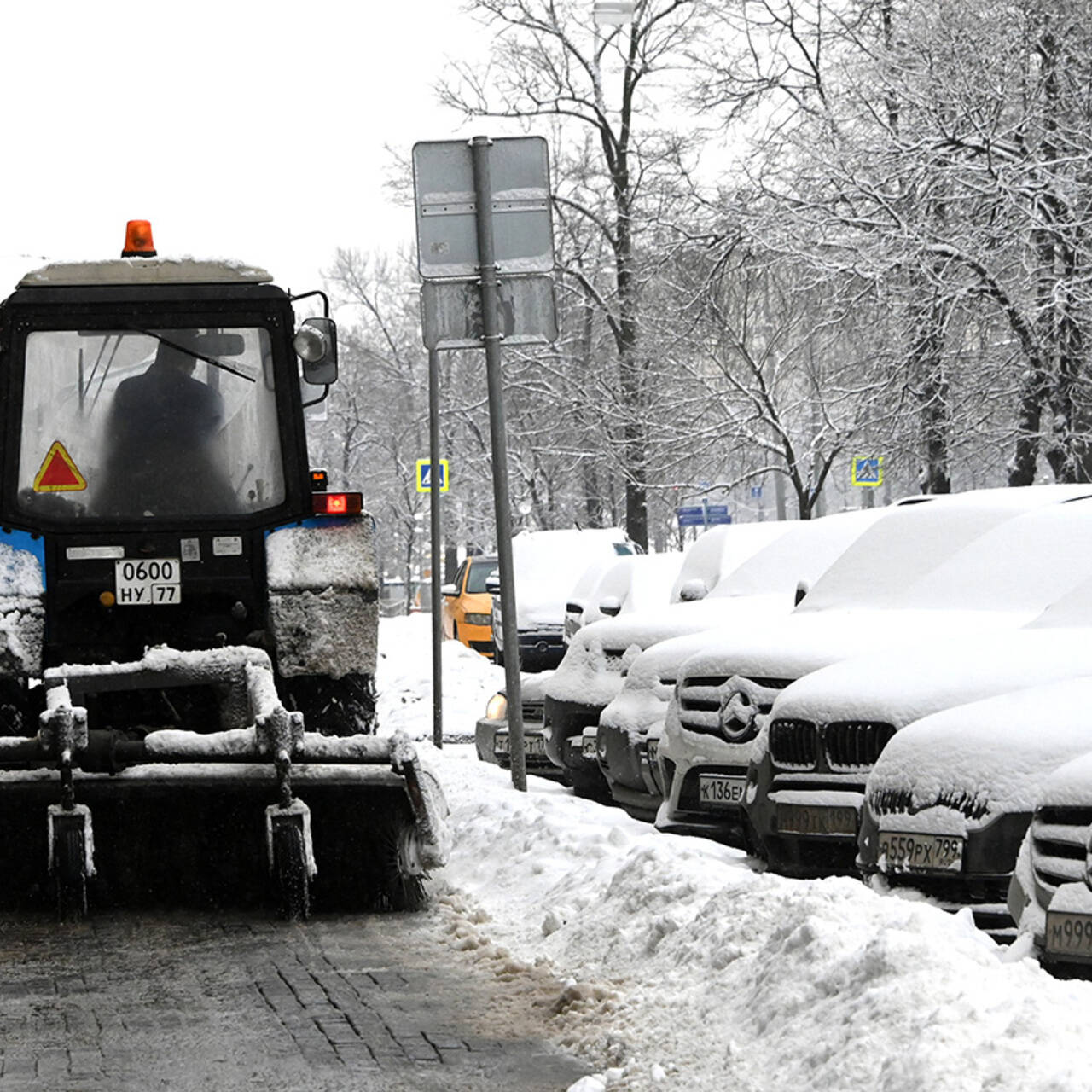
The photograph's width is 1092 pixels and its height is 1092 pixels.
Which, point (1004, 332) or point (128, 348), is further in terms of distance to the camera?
point (1004, 332)

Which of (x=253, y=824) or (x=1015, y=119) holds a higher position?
(x=1015, y=119)

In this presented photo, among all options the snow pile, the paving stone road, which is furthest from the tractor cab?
the snow pile

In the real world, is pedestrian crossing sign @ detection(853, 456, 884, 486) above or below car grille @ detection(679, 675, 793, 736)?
above

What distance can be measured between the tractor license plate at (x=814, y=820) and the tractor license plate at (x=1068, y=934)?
2408 millimetres

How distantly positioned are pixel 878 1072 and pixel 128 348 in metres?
5.50

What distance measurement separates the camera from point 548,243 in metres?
11.0

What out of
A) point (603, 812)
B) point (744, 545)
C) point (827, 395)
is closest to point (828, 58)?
point (827, 395)

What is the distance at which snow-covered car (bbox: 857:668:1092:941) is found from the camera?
6242 mm

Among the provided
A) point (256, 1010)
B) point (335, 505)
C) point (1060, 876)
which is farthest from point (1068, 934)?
point (335, 505)

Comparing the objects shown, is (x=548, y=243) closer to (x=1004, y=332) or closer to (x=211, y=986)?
(x=211, y=986)

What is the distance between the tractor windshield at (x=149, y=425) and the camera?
875cm

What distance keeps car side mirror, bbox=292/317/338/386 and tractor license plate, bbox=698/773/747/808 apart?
2.59 m

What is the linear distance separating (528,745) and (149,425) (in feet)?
16.1

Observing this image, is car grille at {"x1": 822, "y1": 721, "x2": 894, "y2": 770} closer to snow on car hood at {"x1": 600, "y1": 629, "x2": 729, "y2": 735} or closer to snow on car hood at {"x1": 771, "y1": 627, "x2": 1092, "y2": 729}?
snow on car hood at {"x1": 771, "y1": 627, "x2": 1092, "y2": 729}
